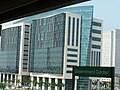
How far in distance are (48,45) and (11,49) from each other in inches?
440

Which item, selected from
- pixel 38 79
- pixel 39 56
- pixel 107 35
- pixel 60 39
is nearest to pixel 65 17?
pixel 60 39

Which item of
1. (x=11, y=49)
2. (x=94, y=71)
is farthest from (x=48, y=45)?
(x=94, y=71)

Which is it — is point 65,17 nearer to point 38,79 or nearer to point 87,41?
point 87,41

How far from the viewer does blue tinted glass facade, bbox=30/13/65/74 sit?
1895 inches

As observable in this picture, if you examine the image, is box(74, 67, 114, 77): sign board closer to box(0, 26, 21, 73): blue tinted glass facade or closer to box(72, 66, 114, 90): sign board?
box(72, 66, 114, 90): sign board

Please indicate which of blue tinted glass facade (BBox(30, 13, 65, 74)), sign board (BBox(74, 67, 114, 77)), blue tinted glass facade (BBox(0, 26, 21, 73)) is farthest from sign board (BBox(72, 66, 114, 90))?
blue tinted glass facade (BBox(0, 26, 21, 73))

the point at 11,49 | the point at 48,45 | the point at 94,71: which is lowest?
the point at 94,71

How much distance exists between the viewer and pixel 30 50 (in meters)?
55.3

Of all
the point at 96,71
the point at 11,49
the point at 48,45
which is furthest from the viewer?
the point at 11,49

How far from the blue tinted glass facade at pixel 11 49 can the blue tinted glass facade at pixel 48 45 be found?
4139mm

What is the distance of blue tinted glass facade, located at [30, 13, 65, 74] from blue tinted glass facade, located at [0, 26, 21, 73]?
13.6ft

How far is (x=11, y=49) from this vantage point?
194 ft

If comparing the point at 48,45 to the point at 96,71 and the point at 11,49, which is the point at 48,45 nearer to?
the point at 11,49

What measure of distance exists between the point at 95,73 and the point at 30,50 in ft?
170
